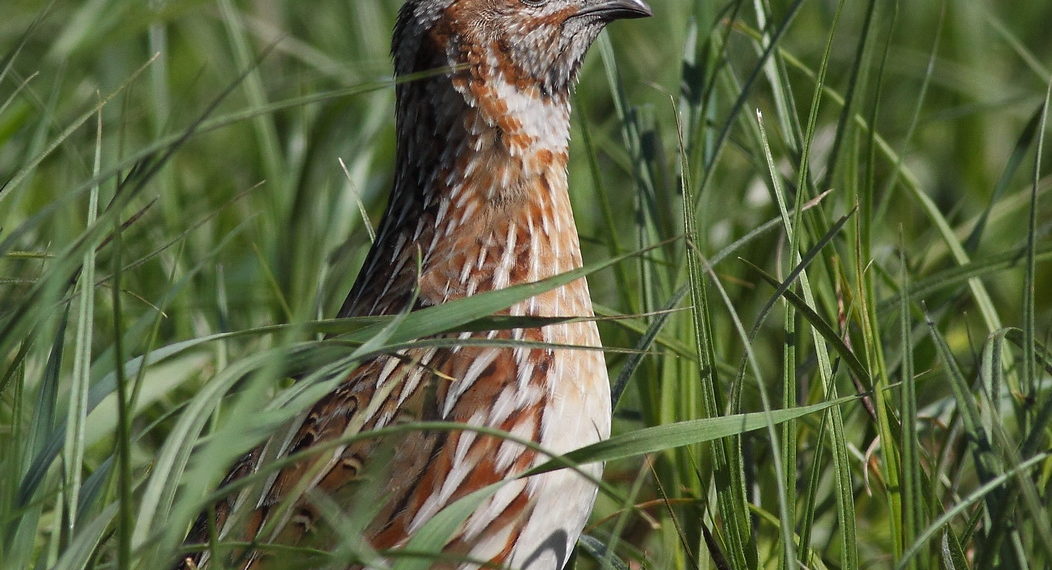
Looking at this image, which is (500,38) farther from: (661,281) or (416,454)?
(416,454)

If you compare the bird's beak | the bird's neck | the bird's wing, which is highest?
the bird's beak

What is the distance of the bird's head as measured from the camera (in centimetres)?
260

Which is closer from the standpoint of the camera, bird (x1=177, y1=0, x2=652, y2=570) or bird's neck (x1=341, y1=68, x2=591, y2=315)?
bird (x1=177, y1=0, x2=652, y2=570)

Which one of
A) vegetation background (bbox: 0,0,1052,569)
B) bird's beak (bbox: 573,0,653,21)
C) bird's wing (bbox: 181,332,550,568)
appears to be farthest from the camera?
bird's beak (bbox: 573,0,653,21)

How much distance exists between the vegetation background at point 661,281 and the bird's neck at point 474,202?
162 mm

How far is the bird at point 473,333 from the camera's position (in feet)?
7.25

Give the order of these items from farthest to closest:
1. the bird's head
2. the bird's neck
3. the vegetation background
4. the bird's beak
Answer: the bird's beak < the bird's head < the bird's neck < the vegetation background

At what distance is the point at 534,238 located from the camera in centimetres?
247

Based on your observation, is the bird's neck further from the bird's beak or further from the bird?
the bird's beak

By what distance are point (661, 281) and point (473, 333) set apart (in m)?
0.65

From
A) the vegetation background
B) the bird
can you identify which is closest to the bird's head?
the bird

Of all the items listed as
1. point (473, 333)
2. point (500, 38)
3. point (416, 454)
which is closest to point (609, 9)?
point (500, 38)

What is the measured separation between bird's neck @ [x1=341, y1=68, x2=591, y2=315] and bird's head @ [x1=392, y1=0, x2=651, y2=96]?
0.13ft

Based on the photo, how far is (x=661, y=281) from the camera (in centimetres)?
283
